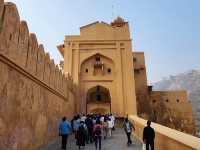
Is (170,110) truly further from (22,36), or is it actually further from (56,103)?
(22,36)

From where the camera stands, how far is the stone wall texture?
5.01 m

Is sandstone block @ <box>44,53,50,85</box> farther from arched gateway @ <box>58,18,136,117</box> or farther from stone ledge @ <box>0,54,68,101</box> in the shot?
arched gateway @ <box>58,18,136,117</box>

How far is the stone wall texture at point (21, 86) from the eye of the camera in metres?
5.01

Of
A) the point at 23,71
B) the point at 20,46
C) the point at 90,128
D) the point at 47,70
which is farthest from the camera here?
the point at 90,128

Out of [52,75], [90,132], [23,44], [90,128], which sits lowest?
[90,132]

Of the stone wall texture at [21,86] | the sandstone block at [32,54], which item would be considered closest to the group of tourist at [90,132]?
the stone wall texture at [21,86]

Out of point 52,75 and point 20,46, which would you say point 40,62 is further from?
point 52,75

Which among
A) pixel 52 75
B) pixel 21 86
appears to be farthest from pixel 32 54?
pixel 52 75

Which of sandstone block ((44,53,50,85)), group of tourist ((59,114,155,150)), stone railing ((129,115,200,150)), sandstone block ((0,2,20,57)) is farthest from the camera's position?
sandstone block ((44,53,50,85))

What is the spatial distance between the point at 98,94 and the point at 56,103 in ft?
39.9

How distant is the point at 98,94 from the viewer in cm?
2255

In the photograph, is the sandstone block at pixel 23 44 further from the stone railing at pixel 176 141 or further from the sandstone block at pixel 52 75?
the stone railing at pixel 176 141

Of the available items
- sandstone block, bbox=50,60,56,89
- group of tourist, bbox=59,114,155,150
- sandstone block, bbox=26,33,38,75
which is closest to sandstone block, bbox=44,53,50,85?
sandstone block, bbox=50,60,56,89

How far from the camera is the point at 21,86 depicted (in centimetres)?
608
